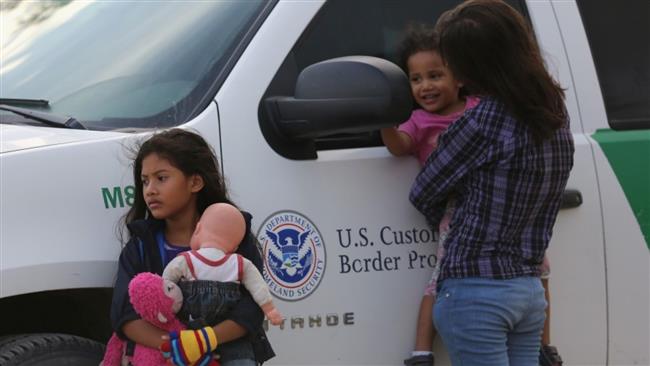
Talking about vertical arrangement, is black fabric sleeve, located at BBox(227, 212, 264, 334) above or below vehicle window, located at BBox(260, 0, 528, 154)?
below

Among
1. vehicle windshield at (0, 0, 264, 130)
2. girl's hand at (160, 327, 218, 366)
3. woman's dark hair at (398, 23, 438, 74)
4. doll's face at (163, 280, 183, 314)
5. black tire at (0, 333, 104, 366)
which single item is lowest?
girl's hand at (160, 327, 218, 366)

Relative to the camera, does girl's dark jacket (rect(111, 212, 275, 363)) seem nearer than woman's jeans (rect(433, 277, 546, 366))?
Yes

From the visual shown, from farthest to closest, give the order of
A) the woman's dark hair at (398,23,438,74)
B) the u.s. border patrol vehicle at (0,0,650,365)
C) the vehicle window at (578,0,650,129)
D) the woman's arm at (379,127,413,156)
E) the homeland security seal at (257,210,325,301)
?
the vehicle window at (578,0,650,129)
the woman's dark hair at (398,23,438,74)
the woman's arm at (379,127,413,156)
the homeland security seal at (257,210,325,301)
the u.s. border patrol vehicle at (0,0,650,365)

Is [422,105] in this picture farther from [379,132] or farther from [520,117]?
[520,117]

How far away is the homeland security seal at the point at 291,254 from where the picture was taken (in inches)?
149

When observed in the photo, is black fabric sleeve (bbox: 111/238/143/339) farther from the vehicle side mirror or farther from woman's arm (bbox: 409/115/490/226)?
woman's arm (bbox: 409/115/490/226)

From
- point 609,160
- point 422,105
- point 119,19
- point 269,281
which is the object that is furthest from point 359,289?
point 119,19

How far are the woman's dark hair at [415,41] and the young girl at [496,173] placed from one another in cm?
30

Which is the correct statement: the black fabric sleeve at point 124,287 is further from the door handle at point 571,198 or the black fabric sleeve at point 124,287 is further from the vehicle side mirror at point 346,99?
the door handle at point 571,198

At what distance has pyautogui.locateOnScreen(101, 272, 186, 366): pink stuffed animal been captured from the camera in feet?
11.0

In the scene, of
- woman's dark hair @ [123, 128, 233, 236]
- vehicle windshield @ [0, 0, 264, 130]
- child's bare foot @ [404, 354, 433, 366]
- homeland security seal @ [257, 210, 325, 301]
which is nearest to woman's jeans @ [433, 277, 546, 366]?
child's bare foot @ [404, 354, 433, 366]

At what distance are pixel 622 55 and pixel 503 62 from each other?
2.98ft

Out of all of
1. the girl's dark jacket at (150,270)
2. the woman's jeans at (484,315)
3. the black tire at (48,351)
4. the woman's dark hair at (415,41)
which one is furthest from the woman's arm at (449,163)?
the black tire at (48,351)

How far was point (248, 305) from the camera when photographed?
3.49 m
